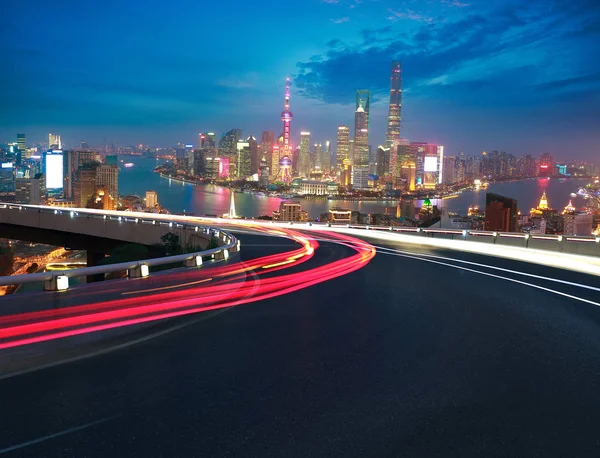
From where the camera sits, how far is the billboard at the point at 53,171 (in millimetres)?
168375

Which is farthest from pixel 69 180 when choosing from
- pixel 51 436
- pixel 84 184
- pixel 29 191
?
pixel 51 436

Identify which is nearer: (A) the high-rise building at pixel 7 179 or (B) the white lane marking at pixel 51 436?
(B) the white lane marking at pixel 51 436

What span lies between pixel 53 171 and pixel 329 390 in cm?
18239

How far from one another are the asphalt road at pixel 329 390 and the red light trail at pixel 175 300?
0.79 metres

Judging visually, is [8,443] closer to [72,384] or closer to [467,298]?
[72,384]

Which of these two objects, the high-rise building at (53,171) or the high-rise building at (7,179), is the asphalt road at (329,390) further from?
the high-rise building at (53,171)

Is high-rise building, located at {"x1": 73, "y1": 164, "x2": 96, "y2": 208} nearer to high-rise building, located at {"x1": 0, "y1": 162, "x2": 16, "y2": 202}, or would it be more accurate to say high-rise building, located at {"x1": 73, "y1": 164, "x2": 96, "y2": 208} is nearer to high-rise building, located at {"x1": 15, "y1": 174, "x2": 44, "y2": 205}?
high-rise building, located at {"x1": 15, "y1": 174, "x2": 44, "y2": 205}

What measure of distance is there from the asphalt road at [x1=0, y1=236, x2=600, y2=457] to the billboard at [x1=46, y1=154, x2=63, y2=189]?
177659mm

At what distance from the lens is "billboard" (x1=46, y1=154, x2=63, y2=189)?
6629 inches

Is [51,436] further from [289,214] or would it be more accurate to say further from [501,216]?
[289,214]

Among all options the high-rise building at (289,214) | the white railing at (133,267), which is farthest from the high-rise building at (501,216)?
the white railing at (133,267)

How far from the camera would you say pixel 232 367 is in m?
5.76

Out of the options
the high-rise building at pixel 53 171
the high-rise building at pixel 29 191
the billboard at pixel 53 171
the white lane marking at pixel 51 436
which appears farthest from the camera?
the high-rise building at pixel 53 171

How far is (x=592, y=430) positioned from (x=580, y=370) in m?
1.78
